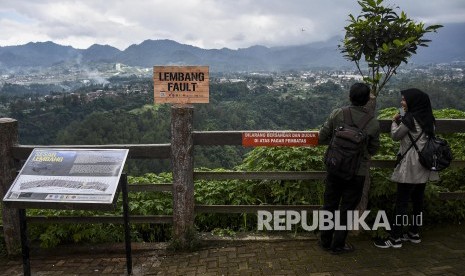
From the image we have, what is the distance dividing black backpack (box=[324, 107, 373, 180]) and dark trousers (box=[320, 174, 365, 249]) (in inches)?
6.6

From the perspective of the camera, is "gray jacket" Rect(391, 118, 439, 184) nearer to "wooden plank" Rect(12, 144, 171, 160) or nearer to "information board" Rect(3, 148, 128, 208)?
"wooden plank" Rect(12, 144, 171, 160)

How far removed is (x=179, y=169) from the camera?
13.0 feet

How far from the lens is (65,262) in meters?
3.98

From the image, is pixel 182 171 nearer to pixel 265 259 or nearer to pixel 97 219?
pixel 97 219

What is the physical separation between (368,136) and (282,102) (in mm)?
68989

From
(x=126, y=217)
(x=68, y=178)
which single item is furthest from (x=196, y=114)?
(x=68, y=178)

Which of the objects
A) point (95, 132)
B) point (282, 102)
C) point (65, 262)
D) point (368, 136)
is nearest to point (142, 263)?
point (65, 262)

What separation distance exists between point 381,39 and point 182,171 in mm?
2644

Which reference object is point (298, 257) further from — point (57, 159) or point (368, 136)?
point (57, 159)

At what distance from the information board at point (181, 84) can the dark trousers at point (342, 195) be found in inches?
62.6

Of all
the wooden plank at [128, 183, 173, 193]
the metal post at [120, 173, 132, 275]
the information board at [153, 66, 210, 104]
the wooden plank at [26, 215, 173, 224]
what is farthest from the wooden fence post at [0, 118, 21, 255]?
the information board at [153, 66, 210, 104]

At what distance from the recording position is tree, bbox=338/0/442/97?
12.5 ft

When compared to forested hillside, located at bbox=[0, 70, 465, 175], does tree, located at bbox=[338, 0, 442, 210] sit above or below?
above

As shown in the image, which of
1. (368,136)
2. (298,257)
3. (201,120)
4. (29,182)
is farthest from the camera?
(201,120)
